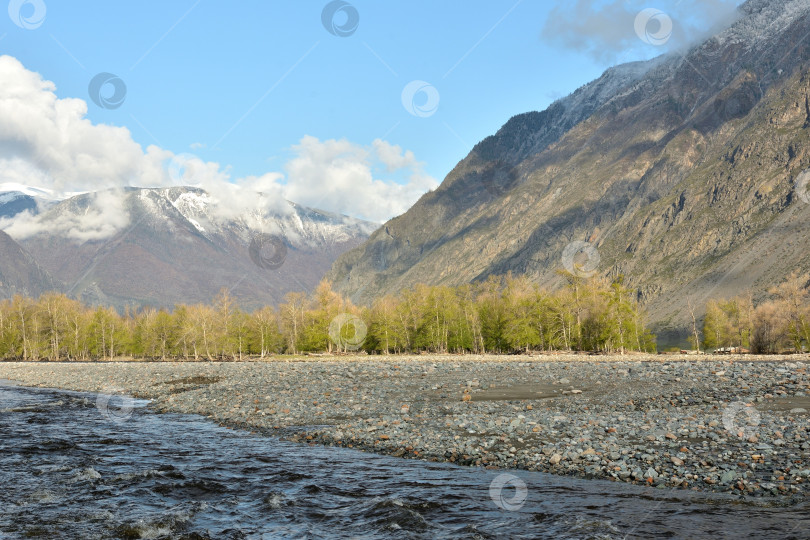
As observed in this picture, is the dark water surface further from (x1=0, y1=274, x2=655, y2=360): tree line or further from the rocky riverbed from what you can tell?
(x1=0, y1=274, x2=655, y2=360): tree line

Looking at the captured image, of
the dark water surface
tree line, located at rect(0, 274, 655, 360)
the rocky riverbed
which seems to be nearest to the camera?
the dark water surface

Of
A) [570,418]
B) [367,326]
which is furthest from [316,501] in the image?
[367,326]

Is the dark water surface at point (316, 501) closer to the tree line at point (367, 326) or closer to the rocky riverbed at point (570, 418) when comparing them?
the rocky riverbed at point (570, 418)

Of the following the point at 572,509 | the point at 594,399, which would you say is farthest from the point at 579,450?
the point at 594,399

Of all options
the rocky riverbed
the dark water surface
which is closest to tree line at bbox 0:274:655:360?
the rocky riverbed

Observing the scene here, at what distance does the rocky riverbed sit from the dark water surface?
1375mm

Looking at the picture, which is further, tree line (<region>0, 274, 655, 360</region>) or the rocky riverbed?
tree line (<region>0, 274, 655, 360</region>)

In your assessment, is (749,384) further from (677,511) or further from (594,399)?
(677,511)

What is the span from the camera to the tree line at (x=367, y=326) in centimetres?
9212

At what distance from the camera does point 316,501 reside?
45.9 ft

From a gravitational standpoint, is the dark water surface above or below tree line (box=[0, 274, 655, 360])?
below

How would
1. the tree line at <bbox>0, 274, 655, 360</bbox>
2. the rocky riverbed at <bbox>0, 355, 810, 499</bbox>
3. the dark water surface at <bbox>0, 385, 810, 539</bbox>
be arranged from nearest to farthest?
the dark water surface at <bbox>0, 385, 810, 539</bbox> → the rocky riverbed at <bbox>0, 355, 810, 499</bbox> → the tree line at <bbox>0, 274, 655, 360</bbox>

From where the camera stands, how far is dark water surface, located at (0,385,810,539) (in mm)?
11539

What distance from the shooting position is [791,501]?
1214cm
